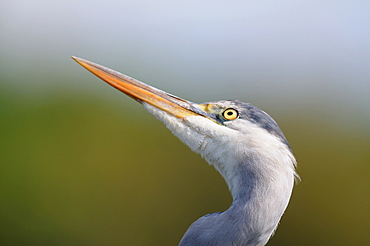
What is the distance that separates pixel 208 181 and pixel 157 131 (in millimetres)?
967

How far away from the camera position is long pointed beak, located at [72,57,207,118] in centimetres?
159

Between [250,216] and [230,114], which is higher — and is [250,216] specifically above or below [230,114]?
below

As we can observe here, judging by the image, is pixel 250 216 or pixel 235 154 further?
pixel 235 154

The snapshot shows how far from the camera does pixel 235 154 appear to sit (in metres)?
1.45

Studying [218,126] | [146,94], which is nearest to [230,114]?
[218,126]

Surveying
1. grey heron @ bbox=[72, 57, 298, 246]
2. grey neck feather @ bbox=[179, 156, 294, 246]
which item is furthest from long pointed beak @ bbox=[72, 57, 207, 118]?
grey neck feather @ bbox=[179, 156, 294, 246]

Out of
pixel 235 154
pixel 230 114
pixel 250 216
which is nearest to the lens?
pixel 250 216

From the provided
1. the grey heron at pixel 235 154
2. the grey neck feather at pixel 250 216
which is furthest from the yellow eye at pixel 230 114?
the grey neck feather at pixel 250 216

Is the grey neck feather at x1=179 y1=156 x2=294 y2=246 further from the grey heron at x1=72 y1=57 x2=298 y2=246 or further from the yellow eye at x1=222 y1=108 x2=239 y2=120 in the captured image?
the yellow eye at x1=222 y1=108 x2=239 y2=120

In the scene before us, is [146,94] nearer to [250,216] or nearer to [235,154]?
[235,154]

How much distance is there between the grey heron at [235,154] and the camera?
134 centimetres

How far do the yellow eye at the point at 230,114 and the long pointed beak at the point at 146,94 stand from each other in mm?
85

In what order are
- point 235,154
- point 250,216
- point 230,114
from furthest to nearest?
point 230,114 < point 235,154 < point 250,216

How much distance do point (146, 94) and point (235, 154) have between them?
421 mm
